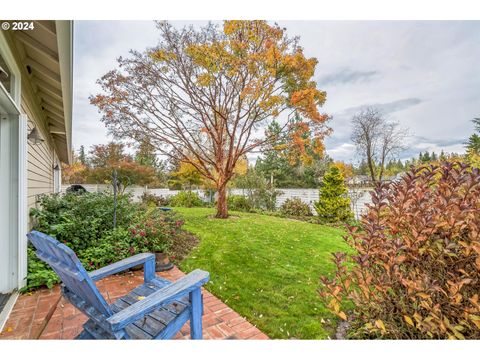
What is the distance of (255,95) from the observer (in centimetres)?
780

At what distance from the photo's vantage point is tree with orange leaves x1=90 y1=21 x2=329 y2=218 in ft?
23.0

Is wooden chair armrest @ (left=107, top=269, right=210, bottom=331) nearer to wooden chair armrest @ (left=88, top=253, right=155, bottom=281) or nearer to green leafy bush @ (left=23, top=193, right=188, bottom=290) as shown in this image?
wooden chair armrest @ (left=88, top=253, right=155, bottom=281)

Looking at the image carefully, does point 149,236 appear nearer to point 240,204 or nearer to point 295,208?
point 295,208

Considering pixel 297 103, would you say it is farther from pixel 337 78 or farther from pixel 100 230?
pixel 100 230

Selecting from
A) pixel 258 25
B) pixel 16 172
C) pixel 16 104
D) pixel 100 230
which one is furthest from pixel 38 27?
pixel 258 25

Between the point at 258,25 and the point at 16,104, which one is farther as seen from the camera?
the point at 258,25

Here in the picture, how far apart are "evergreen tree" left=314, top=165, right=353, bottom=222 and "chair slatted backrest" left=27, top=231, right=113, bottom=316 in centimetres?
828

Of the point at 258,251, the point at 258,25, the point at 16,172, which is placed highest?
the point at 258,25

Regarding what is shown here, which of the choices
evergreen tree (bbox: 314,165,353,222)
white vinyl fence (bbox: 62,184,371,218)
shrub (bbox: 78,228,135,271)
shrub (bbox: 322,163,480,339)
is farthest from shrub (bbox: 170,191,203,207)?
shrub (bbox: 322,163,480,339)

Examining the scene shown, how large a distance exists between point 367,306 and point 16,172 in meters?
3.48

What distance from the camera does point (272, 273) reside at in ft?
11.1

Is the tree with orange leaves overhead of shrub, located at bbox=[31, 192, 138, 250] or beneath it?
overhead

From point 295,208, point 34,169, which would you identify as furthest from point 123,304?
point 295,208
